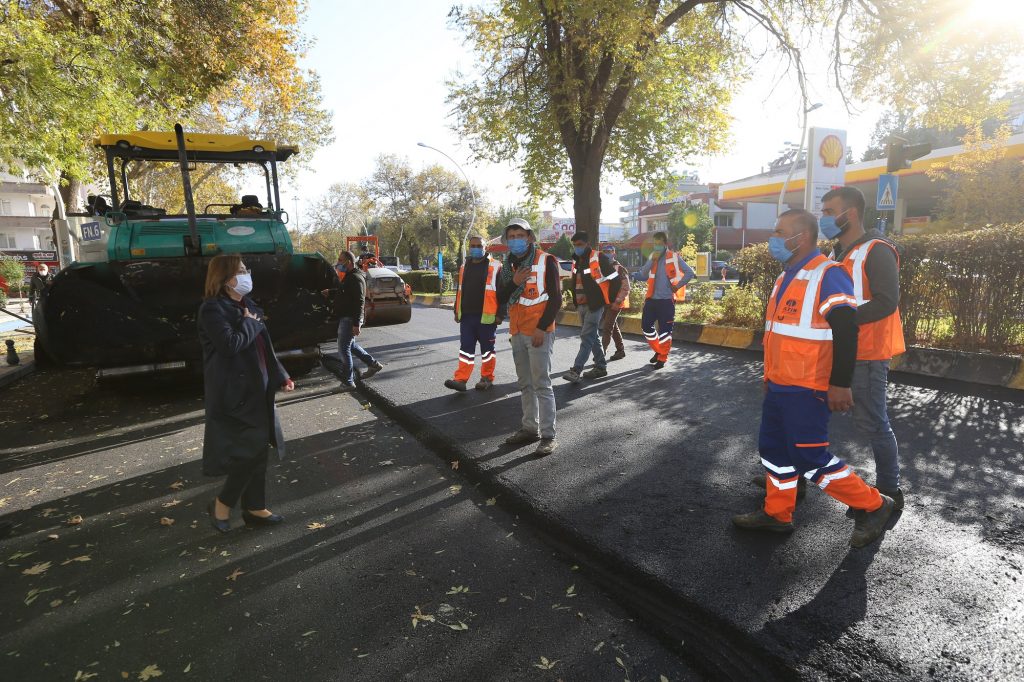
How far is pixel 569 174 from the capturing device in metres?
18.0

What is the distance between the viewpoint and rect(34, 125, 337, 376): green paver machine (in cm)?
608

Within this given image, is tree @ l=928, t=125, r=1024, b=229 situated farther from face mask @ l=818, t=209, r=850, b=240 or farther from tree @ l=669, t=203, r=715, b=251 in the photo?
tree @ l=669, t=203, r=715, b=251

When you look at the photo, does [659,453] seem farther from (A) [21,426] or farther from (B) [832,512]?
(A) [21,426]

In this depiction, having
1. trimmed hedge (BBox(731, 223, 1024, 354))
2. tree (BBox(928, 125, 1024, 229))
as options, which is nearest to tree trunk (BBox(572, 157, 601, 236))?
trimmed hedge (BBox(731, 223, 1024, 354))

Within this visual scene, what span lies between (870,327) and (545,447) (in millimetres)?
2450

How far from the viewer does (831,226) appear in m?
3.54

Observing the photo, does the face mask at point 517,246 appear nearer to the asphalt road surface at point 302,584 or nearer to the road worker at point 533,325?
the road worker at point 533,325

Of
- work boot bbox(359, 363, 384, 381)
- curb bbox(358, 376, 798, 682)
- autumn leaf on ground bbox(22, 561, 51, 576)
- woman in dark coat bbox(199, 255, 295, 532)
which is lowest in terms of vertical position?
curb bbox(358, 376, 798, 682)

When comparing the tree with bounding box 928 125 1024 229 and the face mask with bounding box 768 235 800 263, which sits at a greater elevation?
the tree with bounding box 928 125 1024 229

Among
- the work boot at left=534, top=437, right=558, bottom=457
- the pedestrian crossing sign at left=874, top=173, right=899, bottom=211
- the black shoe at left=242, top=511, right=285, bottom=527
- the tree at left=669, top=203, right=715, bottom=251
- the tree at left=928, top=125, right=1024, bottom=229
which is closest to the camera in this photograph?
the black shoe at left=242, top=511, right=285, bottom=527

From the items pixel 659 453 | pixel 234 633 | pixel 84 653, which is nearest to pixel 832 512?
pixel 659 453

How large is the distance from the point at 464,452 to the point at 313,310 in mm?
3636

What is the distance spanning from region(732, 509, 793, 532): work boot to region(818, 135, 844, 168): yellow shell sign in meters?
12.1

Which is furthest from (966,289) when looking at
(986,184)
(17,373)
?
(986,184)
